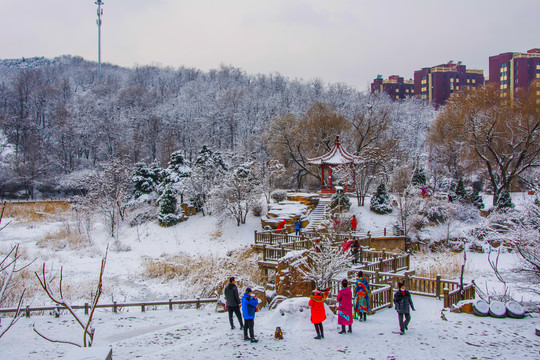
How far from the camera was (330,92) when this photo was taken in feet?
253

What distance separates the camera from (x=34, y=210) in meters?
37.1

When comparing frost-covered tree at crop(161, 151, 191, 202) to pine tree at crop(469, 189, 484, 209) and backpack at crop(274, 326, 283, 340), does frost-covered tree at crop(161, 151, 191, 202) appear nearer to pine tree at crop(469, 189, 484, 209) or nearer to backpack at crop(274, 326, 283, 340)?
pine tree at crop(469, 189, 484, 209)

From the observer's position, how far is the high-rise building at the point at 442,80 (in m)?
88.4

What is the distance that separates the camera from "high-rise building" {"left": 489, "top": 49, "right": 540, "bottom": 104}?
70562 mm

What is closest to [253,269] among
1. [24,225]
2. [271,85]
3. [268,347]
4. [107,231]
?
[268,347]

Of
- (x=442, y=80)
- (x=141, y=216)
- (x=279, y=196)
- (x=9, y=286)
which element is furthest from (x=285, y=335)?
(x=442, y=80)

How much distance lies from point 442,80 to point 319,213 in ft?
239

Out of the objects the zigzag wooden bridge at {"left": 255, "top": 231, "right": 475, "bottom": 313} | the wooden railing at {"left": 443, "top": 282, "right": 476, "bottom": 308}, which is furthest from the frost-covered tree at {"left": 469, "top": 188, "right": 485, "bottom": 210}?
the wooden railing at {"left": 443, "top": 282, "right": 476, "bottom": 308}

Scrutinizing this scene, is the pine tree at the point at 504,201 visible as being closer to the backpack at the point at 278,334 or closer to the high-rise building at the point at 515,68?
the backpack at the point at 278,334

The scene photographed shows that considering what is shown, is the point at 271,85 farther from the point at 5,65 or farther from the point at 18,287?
the point at 5,65

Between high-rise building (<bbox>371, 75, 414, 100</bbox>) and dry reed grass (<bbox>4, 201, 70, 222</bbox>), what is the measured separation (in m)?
81.9

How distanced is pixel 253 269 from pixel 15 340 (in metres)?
9.73

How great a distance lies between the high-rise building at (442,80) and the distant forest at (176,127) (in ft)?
54.8

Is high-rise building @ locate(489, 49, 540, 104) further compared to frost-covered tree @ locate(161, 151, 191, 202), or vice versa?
high-rise building @ locate(489, 49, 540, 104)
